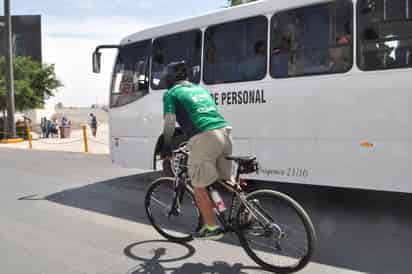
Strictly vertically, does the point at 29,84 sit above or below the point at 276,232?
above

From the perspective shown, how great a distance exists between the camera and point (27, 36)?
42.8 metres

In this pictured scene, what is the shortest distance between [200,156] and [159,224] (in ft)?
4.29

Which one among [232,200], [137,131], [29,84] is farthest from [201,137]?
[29,84]

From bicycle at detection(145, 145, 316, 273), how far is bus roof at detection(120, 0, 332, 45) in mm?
3010

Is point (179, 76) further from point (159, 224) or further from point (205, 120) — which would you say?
point (159, 224)

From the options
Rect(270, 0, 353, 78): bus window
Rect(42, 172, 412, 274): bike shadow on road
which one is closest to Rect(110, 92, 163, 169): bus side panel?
Rect(42, 172, 412, 274): bike shadow on road

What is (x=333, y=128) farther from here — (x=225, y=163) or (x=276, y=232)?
(x=276, y=232)

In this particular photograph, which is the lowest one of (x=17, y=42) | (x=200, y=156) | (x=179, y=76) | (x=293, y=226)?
(x=293, y=226)

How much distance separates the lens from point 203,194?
3.94 metres

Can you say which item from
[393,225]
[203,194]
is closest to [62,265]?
[203,194]

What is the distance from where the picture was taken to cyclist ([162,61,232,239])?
152 inches

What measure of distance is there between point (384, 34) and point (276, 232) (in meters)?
3.13

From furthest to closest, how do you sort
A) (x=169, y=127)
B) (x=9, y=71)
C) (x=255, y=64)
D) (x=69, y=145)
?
(x=9, y=71) < (x=69, y=145) < (x=255, y=64) < (x=169, y=127)

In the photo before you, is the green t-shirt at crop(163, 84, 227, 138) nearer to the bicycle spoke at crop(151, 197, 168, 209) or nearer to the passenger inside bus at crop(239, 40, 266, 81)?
the bicycle spoke at crop(151, 197, 168, 209)
